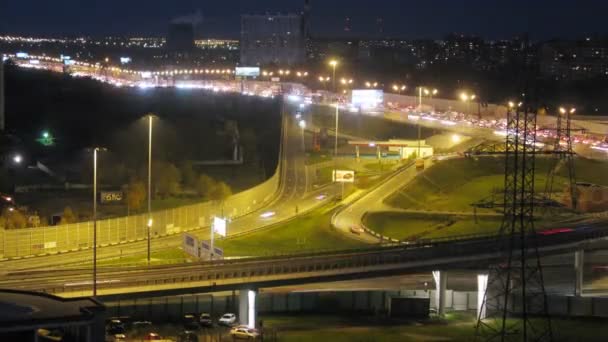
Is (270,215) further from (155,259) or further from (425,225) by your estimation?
(155,259)

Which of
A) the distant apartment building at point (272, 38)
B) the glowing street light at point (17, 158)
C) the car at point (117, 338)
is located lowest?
the car at point (117, 338)

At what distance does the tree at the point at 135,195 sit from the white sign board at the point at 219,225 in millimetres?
2984

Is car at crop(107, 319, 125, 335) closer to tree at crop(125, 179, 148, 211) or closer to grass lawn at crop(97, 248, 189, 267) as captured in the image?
grass lawn at crop(97, 248, 189, 267)

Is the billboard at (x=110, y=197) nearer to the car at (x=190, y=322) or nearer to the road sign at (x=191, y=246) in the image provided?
the road sign at (x=191, y=246)

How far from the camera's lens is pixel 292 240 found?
18.6 metres

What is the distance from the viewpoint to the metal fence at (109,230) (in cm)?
1537

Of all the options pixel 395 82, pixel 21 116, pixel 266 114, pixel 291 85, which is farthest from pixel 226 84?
pixel 21 116

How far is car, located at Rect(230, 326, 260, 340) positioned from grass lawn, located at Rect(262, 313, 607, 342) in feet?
1.54

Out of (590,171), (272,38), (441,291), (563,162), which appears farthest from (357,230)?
(272,38)

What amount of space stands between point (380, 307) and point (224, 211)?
556 centimetres

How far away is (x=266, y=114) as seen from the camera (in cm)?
4534

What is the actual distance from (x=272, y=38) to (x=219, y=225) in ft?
239

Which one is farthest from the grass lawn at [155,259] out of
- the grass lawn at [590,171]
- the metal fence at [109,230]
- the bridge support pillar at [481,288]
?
the grass lawn at [590,171]

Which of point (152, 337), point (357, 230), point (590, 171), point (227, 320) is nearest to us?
point (152, 337)
